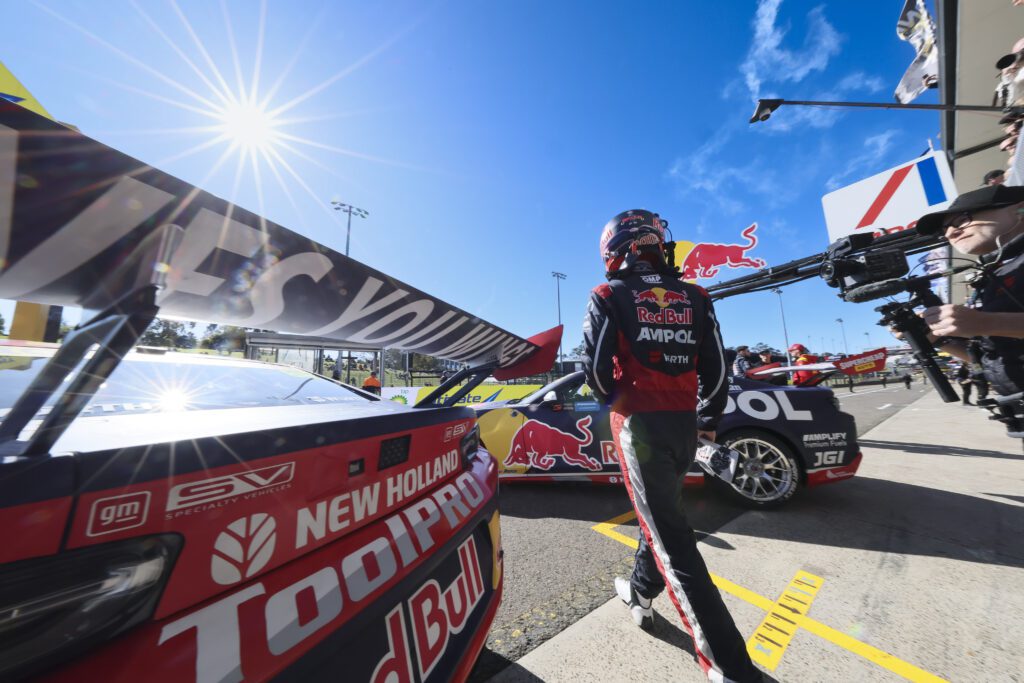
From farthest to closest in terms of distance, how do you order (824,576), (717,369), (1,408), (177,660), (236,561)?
(824,576), (717,369), (1,408), (236,561), (177,660)

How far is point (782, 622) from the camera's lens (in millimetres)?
1760

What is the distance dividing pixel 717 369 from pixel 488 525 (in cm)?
A: 126

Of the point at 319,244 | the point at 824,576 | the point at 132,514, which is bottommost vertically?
the point at 824,576

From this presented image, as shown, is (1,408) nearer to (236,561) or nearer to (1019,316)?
(236,561)

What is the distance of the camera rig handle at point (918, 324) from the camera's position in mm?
1896

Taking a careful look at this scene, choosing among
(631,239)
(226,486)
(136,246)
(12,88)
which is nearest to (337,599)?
(226,486)

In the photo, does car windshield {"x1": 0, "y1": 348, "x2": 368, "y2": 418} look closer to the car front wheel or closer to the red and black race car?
the red and black race car

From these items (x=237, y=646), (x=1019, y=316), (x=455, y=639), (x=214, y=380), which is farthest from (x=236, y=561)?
(x=1019, y=316)

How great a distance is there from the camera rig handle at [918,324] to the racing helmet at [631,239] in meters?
1.20

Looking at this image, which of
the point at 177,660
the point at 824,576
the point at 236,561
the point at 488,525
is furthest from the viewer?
the point at 824,576

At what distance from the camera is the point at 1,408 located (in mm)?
906

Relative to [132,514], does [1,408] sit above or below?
above

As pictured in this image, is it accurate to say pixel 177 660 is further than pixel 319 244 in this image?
No

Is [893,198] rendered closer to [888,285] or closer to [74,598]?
[888,285]
